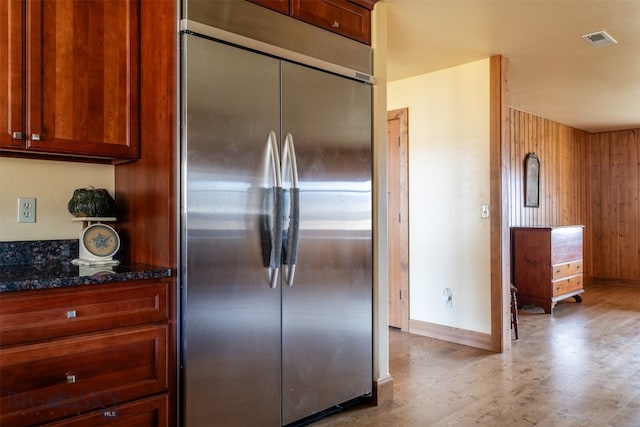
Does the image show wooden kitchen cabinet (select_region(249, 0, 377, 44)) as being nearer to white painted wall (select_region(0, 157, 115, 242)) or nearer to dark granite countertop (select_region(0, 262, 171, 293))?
white painted wall (select_region(0, 157, 115, 242))

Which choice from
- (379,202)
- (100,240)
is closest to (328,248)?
(379,202)

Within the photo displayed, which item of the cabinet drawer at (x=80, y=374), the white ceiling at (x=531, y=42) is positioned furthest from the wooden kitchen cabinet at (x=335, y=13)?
the cabinet drawer at (x=80, y=374)

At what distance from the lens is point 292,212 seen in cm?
232

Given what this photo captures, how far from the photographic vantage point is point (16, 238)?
214 centimetres

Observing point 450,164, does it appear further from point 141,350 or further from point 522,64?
point 141,350

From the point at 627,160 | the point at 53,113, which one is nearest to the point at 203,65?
the point at 53,113

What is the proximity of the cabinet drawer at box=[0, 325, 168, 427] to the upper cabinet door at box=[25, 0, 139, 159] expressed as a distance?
0.81 m

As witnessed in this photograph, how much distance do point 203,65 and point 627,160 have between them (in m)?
7.56

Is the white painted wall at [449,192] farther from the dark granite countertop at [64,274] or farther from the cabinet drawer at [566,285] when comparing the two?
the dark granite countertop at [64,274]

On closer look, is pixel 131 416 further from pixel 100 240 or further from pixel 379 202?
pixel 379 202

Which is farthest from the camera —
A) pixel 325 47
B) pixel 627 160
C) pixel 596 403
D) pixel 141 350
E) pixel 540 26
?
pixel 627 160

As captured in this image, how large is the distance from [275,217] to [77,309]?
0.91m

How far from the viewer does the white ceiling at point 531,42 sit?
298 centimetres

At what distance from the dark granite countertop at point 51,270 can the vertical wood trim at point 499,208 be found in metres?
2.82
